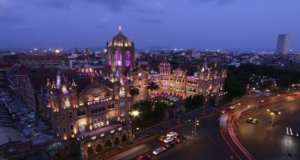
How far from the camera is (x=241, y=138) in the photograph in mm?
61375

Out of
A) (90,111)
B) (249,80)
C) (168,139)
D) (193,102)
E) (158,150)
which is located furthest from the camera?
(249,80)

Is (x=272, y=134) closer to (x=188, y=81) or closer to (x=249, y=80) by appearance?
(x=188, y=81)

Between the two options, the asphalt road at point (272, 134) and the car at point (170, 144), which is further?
the car at point (170, 144)

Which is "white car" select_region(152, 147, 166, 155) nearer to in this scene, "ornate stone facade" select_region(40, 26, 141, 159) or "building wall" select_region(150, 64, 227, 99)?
"ornate stone facade" select_region(40, 26, 141, 159)

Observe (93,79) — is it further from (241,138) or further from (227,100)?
(227,100)

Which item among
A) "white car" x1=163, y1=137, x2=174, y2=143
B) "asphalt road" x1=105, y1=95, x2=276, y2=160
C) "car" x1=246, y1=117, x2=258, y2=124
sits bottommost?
"asphalt road" x1=105, y1=95, x2=276, y2=160

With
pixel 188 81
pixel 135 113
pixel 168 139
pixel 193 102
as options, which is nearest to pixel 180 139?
pixel 168 139

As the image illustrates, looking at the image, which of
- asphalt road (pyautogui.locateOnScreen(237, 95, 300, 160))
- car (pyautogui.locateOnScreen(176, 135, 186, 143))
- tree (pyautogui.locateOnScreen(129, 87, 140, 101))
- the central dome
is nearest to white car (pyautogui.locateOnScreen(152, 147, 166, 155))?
car (pyautogui.locateOnScreen(176, 135, 186, 143))

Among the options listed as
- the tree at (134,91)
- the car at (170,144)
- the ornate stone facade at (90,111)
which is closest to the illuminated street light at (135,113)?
the ornate stone facade at (90,111)

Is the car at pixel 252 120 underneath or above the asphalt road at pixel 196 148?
above

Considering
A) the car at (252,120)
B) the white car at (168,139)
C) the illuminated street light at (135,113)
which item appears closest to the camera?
the white car at (168,139)

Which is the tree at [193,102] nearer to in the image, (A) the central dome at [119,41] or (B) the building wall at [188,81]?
(B) the building wall at [188,81]

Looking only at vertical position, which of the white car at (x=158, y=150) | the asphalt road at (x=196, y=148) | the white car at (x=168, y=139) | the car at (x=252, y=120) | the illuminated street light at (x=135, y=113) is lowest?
the asphalt road at (x=196, y=148)

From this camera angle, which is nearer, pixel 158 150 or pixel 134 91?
pixel 158 150
